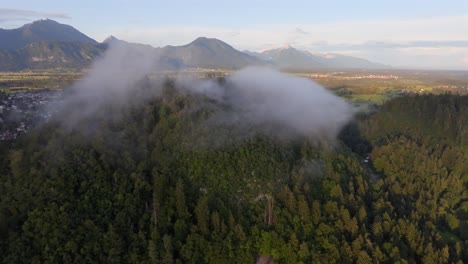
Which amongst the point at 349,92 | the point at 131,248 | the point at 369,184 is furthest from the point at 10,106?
the point at 349,92

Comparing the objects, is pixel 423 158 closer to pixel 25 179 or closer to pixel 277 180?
pixel 277 180

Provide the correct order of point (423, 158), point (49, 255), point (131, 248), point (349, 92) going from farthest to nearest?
point (349, 92) < point (423, 158) < point (131, 248) < point (49, 255)

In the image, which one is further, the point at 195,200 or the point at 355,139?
the point at 355,139

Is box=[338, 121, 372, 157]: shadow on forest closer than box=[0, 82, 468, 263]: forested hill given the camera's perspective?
No

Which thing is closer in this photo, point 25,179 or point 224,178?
point 25,179

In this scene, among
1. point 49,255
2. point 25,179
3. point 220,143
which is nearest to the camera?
point 49,255

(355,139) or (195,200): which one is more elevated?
(355,139)

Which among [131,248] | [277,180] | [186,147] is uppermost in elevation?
[186,147]

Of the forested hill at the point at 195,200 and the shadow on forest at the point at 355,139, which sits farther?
the shadow on forest at the point at 355,139
